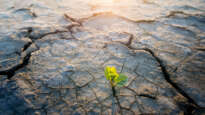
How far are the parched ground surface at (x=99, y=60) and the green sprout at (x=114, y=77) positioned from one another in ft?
0.15

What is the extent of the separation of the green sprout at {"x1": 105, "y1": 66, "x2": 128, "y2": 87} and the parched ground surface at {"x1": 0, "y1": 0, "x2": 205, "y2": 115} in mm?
45

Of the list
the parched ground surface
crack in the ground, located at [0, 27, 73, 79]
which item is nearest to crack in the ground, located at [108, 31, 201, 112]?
the parched ground surface

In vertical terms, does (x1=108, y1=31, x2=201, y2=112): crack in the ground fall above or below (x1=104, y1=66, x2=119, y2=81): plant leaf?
below

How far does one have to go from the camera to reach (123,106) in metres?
0.85

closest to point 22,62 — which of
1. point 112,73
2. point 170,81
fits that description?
point 112,73

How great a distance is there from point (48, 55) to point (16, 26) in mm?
735

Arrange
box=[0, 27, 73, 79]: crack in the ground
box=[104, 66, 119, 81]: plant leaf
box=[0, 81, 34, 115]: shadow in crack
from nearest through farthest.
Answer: box=[0, 81, 34, 115]: shadow in crack
box=[104, 66, 119, 81]: plant leaf
box=[0, 27, 73, 79]: crack in the ground

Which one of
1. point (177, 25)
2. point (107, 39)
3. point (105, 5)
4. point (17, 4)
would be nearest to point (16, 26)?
point (17, 4)

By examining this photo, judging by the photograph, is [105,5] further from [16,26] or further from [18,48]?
[18,48]

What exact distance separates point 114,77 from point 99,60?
0.96 feet

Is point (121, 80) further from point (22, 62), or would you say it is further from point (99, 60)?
point (22, 62)

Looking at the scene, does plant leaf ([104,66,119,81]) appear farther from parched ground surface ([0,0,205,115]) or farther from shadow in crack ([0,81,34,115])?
shadow in crack ([0,81,34,115])

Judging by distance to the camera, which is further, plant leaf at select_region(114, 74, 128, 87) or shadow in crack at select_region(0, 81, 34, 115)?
plant leaf at select_region(114, 74, 128, 87)

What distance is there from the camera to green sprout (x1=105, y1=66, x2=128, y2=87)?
90cm
